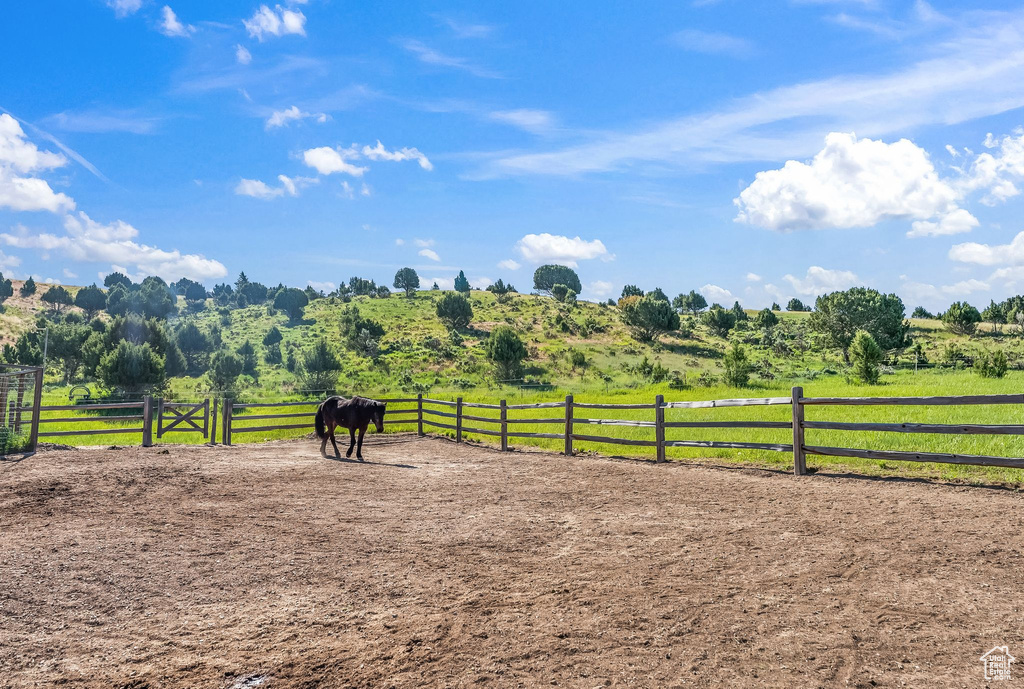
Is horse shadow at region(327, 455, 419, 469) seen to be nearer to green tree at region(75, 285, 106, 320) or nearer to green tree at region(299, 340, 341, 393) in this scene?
green tree at region(299, 340, 341, 393)

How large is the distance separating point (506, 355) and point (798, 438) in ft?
134

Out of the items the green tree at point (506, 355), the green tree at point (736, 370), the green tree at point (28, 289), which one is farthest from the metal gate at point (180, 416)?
the green tree at point (28, 289)

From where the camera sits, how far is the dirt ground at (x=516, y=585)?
401cm

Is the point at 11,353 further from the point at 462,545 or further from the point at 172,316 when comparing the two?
the point at 462,545

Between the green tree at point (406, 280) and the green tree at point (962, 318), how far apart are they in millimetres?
79930

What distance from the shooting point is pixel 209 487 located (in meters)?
10.4

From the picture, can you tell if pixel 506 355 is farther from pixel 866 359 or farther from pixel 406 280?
pixel 406 280

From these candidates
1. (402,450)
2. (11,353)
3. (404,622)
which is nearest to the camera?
(404,622)

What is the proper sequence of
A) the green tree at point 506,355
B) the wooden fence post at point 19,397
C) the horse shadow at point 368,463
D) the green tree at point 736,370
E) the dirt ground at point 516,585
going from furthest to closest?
the green tree at point 506,355 < the green tree at point 736,370 < the wooden fence post at point 19,397 < the horse shadow at point 368,463 < the dirt ground at point 516,585

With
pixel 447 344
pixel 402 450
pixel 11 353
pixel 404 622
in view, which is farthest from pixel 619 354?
pixel 404 622

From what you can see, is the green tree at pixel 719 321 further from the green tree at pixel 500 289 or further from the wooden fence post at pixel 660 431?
the wooden fence post at pixel 660 431

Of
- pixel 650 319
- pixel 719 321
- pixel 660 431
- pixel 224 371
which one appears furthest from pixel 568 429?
pixel 719 321

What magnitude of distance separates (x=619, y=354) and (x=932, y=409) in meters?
46.1

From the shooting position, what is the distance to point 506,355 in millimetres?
51000
